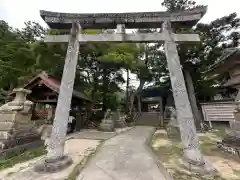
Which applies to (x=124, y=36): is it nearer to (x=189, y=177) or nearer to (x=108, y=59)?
(x=189, y=177)

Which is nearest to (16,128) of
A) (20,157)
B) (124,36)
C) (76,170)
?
(20,157)

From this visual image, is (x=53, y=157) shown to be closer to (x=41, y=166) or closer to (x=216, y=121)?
(x=41, y=166)

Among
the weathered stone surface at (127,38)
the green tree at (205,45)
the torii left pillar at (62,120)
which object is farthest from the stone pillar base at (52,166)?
the green tree at (205,45)

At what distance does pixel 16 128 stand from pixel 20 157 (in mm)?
1062

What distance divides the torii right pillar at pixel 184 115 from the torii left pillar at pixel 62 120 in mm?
2814

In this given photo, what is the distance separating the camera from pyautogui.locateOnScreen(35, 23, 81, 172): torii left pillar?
13.2ft

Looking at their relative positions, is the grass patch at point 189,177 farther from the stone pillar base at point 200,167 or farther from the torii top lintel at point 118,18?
the torii top lintel at point 118,18

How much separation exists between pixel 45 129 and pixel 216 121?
12.2 metres

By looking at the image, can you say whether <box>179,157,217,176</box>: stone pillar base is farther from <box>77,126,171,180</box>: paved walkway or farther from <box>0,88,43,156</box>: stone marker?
<box>0,88,43,156</box>: stone marker

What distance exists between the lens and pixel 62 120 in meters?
4.43

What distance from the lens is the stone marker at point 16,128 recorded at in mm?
5254

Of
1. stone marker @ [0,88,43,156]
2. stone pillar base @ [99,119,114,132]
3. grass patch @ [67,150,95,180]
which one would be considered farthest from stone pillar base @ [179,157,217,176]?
stone pillar base @ [99,119,114,132]

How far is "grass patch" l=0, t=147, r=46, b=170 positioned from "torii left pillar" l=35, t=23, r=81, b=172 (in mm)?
1134

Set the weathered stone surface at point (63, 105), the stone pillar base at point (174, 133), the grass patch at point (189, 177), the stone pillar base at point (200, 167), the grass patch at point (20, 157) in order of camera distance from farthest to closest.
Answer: the stone pillar base at point (174, 133) < the grass patch at point (20, 157) < the weathered stone surface at point (63, 105) < the stone pillar base at point (200, 167) < the grass patch at point (189, 177)
